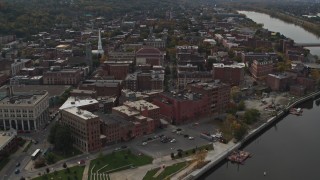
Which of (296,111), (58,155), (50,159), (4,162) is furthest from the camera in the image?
(296,111)

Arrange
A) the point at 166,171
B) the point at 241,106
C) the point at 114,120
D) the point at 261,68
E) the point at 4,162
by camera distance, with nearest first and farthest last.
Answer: the point at 166,171
the point at 4,162
the point at 114,120
the point at 241,106
the point at 261,68

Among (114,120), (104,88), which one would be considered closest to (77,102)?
(114,120)

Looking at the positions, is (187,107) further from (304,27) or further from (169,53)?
(304,27)

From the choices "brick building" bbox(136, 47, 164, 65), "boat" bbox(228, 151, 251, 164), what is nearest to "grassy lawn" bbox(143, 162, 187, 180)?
"boat" bbox(228, 151, 251, 164)

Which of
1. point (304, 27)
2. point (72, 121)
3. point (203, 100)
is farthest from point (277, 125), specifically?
point (304, 27)

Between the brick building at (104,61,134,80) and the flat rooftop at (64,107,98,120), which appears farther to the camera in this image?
the brick building at (104,61,134,80)

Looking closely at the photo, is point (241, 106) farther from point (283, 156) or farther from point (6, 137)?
point (6, 137)

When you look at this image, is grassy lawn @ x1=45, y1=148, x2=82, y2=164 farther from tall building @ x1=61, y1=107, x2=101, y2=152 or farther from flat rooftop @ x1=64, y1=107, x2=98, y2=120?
flat rooftop @ x1=64, y1=107, x2=98, y2=120
